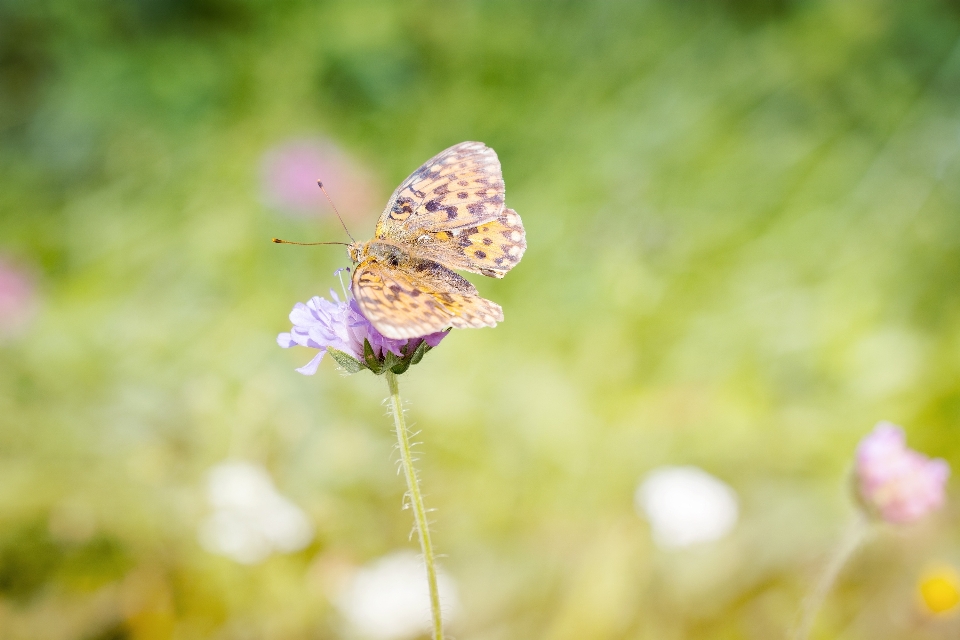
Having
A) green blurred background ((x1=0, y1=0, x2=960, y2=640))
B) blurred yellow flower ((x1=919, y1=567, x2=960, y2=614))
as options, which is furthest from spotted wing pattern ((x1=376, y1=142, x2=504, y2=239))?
blurred yellow flower ((x1=919, y1=567, x2=960, y2=614))

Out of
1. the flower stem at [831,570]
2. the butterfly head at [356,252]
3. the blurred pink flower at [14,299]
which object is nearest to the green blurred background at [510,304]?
the blurred pink flower at [14,299]

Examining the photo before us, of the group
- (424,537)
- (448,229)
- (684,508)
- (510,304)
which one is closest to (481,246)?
(448,229)

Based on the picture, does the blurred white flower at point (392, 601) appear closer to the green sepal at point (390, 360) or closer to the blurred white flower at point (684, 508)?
the blurred white flower at point (684, 508)

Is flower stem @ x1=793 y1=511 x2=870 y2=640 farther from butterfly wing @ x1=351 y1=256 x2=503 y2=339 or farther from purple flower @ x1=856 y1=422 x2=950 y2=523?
butterfly wing @ x1=351 y1=256 x2=503 y2=339

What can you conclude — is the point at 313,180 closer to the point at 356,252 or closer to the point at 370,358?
the point at 356,252

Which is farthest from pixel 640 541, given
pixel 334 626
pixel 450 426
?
pixel 334 626

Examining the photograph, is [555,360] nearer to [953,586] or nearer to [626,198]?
[626,198]
